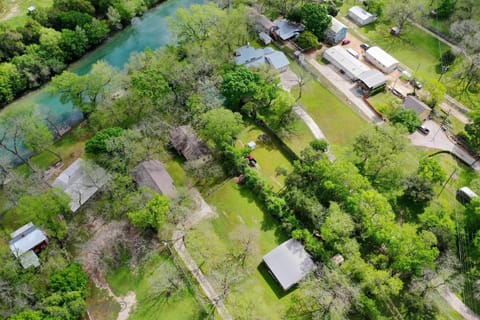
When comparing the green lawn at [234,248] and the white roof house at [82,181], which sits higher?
the white roof house at [82,181]

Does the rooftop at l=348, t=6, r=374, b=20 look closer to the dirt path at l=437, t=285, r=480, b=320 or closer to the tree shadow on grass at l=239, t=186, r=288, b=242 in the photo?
the tree shadow on grass at l=239, t=186, r=288, b=242

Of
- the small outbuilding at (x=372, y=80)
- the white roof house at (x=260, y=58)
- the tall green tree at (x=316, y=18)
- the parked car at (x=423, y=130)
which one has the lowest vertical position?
the parked car at (x=423, y=130)

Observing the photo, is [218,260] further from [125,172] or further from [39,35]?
[39,35]

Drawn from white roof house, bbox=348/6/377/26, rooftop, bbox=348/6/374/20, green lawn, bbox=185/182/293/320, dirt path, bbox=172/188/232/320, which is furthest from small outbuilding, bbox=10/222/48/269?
rooftop, bbox=348/6/374/20

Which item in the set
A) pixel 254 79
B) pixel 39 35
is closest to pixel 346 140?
pixel 254 79

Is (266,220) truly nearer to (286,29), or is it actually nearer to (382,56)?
(382,56)

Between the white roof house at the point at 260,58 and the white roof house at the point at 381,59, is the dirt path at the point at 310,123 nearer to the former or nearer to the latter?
the white roof house at the point at 260,58

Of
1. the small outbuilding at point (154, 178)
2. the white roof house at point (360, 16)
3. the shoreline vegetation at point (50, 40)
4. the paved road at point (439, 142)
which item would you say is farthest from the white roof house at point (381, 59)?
the shoreline vegetation at point (50, 40)
